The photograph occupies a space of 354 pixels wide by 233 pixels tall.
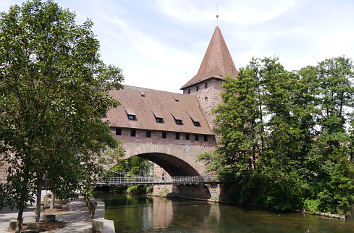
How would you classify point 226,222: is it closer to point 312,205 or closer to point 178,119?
point 312,205

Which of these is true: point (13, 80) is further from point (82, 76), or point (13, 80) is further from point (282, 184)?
point (282, 184)

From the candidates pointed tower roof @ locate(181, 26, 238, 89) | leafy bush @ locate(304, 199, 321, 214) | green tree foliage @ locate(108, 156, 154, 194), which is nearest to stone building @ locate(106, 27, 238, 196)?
pointed tower roof @ locate(181, 26, 238, 89)

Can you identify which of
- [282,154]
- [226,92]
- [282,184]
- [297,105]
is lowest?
[282,184]

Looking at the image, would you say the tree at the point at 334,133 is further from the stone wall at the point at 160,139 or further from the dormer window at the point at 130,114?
the dormer window at the point at 130,114

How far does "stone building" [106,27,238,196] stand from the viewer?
2555 cm

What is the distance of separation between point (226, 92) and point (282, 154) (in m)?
6.81

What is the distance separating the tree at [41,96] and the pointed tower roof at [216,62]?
2320 centimetres

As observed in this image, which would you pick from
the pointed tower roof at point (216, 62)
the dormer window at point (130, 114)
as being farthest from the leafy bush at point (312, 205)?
the dormer window at point (130, 114)

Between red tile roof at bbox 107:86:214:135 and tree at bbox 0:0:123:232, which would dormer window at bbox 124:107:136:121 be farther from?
tree at bbox 0:0:123:232

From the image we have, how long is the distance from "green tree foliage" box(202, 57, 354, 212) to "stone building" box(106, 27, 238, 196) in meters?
4.31

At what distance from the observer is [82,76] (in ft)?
27.3

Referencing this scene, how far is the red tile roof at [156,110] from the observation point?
1008 inches

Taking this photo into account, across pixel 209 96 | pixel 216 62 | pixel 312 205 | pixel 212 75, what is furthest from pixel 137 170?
pixel 312 205

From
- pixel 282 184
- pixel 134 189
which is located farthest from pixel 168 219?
pixel 134 189
